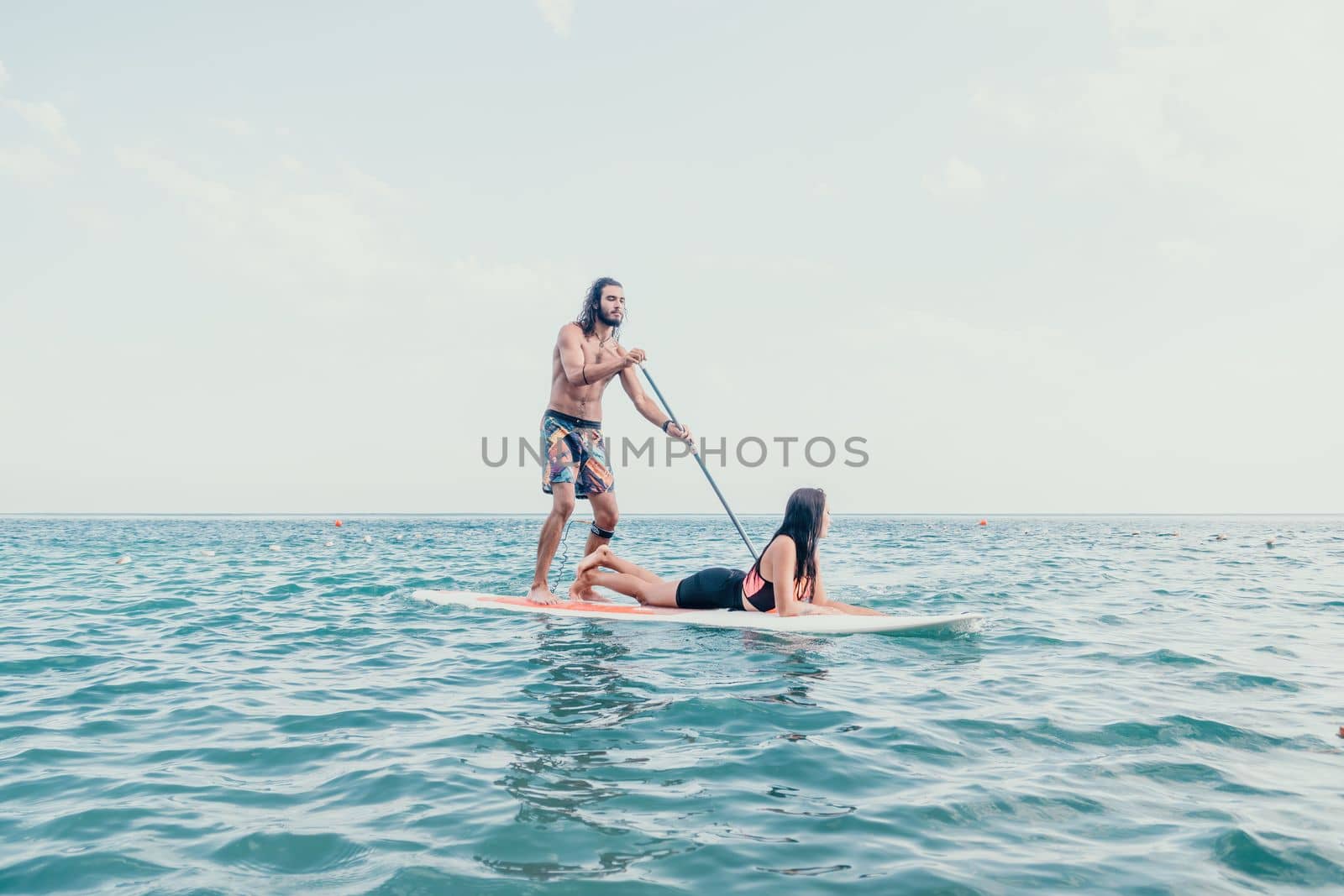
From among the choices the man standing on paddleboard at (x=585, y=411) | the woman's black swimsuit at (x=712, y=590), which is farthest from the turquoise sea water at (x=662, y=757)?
the man standing on paddleboard at (x=585, y=411)

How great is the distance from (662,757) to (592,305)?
5.95 m

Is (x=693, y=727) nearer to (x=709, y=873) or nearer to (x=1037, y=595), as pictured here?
(x=709, y=873)

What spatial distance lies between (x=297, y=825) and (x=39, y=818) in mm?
1130

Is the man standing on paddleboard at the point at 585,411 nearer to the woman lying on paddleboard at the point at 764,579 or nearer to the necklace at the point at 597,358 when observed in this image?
the necklace at the point at 597,358

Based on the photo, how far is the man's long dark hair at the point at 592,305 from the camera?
30.5 ft

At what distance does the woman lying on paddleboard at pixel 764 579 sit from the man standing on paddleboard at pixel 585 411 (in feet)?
1.89

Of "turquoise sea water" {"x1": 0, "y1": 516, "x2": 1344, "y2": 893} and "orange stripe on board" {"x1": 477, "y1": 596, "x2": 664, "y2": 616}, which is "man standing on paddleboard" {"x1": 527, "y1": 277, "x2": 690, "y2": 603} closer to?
"orange stripe on board" {"x1": 477, "y1": 596, "x2": 664, "y2": 616}

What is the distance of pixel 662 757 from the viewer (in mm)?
4336

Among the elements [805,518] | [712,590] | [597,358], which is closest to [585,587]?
[712,590]

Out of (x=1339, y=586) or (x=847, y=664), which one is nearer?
(x=847, y=664)

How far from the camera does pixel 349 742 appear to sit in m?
4.70

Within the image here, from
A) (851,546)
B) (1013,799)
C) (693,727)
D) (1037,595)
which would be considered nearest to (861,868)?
(1013,799)

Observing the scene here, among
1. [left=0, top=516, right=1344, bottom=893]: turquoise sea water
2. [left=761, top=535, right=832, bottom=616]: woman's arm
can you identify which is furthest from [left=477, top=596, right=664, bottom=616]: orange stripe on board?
[left=761, top=535, right=832, bottom=616]: woman's arm

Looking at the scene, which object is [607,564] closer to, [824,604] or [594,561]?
[594,561]
